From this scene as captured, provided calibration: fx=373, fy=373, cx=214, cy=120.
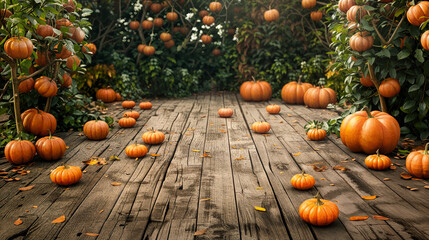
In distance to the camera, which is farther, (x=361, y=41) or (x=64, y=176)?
(x=361, y=41)

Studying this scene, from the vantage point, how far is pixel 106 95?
7.02m

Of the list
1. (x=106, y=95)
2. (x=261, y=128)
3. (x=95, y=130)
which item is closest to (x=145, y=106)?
(x=106, y=95)

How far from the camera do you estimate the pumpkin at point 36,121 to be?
3984 mm

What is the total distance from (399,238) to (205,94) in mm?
6820

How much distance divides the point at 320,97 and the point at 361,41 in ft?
8.36

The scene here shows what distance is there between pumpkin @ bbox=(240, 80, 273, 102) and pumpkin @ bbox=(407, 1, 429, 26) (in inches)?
153

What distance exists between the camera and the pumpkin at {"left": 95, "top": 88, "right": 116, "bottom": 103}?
701 cm

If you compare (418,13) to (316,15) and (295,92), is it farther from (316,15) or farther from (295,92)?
(316,15)

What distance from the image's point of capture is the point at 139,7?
791 cm

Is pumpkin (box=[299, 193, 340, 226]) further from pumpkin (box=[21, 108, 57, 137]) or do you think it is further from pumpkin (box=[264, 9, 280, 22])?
pumpkin (box=[264, 9, 280, 22])

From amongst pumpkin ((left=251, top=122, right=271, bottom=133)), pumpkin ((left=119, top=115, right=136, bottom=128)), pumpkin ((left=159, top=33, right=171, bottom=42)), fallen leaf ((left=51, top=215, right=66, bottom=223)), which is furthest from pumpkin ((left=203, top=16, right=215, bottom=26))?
fallen leaf ((left=51, top=215, right=66, bottom=223))

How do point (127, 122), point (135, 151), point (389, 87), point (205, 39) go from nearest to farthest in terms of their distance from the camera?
point (135, 151), point (389, 87), point (127, 122), point (205, 39)

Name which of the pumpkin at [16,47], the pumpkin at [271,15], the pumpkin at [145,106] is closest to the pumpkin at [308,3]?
the pumpkin at [271,15]

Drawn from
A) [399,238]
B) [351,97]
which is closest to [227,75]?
[351,97]
